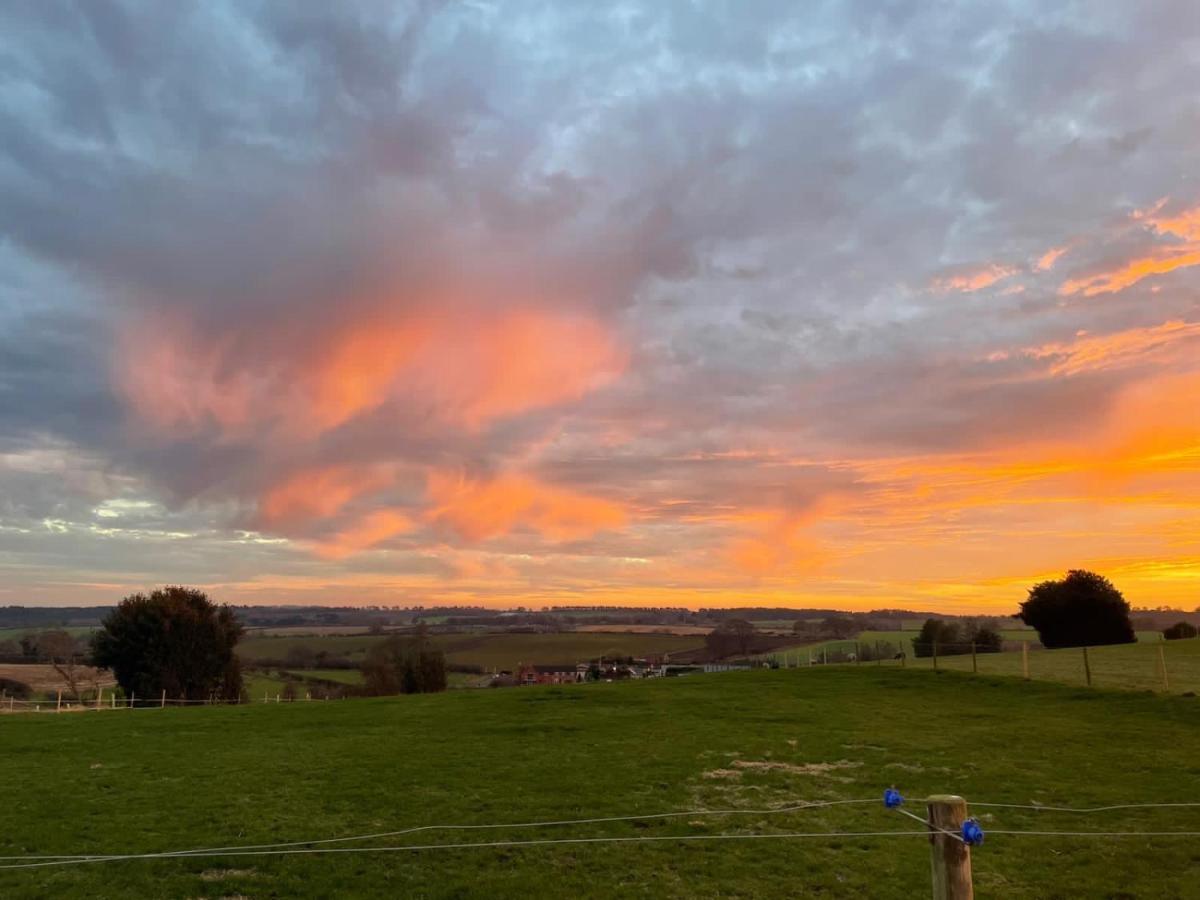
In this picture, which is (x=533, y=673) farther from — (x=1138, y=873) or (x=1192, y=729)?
(x=1138, y=873)

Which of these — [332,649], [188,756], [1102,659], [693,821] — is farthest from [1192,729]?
[332,649]

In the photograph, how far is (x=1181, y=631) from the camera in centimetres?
6206

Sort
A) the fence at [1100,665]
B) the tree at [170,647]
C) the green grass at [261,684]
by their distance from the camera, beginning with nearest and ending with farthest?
1. the fence at [1100,665]
2. the tree at [170,647]
3. the green grass at [261,684]

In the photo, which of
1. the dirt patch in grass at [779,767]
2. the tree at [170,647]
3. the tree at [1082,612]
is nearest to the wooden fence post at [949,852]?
the dirt patch in grass at [779,767]

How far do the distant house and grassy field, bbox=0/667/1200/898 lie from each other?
48.8 m

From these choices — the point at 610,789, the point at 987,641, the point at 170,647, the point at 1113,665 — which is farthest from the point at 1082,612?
the point at 170,647

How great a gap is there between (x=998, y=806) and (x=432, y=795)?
1142cm

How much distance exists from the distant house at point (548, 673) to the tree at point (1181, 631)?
51.9 m

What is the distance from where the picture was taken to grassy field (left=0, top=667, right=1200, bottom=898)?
10750mm

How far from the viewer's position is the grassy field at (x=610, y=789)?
10750mm

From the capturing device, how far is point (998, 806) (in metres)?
14.0

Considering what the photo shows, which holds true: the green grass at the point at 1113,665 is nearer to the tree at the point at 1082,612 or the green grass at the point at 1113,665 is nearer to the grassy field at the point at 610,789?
the grassy field at the point at 610,789

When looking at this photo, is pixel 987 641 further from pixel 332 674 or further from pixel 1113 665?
pixel 332 674

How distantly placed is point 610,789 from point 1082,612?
59.7 meters
